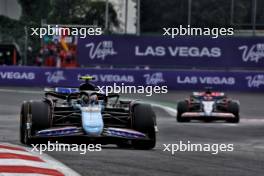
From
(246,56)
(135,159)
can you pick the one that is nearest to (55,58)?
(246,56)

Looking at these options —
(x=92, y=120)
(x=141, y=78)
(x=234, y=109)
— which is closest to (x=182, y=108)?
(x=234, y=109)

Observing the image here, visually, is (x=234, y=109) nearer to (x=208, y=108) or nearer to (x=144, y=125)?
(x=208, y=108)

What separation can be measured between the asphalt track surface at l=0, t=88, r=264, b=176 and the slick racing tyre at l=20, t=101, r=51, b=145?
1.02m

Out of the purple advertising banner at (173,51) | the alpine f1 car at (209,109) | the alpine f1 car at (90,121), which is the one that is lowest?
the alpine f1 car at (209,109)

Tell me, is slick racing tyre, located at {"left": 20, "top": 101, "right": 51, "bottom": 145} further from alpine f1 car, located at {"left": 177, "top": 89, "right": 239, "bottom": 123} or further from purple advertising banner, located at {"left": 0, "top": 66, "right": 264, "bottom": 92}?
purple advertising banner, located at {"left": 0, "top": 66, "right": 264, "bottom": 92}

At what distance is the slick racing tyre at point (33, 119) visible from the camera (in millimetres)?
11844

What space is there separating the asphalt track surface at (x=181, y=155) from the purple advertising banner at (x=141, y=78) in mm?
8926

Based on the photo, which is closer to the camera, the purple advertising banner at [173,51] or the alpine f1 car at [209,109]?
the alpine f1 car at [209,109]

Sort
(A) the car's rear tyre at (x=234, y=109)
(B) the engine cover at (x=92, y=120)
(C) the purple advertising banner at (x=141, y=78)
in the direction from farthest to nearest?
(C) the purple advertising banner at (x=141, y=78), (A) the car's rear tyre at (x=234, y=109), (B) the engine cover at (x=92, y=120)

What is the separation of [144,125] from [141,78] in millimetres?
19922

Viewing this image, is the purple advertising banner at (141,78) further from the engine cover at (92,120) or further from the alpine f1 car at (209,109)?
the engine cover at (92,120)

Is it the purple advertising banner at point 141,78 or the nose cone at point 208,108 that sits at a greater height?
the purple advertising banner at point 141,78

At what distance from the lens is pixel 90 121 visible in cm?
1188

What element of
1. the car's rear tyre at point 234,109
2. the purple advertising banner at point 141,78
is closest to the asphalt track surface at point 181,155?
the car's rear tyre at point 234,109
